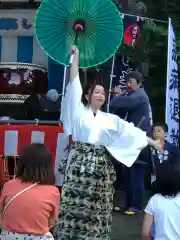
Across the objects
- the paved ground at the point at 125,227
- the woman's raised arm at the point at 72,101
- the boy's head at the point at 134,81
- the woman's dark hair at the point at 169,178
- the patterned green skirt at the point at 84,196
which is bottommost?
the paved ground at the point at 125,227

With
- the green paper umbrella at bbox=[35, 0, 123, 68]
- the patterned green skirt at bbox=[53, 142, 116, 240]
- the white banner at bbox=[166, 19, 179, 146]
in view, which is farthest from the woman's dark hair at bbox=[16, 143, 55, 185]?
the white banner at bbox=[166, 19, 179, 146]

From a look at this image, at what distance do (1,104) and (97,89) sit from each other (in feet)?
16.5

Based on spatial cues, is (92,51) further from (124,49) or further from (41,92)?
(41,92)

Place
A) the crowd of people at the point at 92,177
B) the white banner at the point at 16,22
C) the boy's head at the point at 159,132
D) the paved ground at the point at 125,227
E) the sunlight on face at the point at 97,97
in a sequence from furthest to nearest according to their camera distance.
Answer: the white banner at the point at 16,22
the boy's head at the point at 159,132
the paved ground at the point at 125,227
the sunlight on face at the point at 97,97
the crowd of people at the point at 92,177

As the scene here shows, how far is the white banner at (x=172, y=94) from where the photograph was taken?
6734 mm

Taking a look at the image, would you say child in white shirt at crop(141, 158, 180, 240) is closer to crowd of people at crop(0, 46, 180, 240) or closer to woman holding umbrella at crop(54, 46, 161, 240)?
crowd of people at crop(0, 46, 180, 240)

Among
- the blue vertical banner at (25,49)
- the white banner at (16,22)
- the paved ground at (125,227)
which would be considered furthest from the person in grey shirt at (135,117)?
the blue vertical banner at (25,49)

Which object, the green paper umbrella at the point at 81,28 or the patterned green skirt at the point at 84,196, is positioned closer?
the patterned green skirt at the point at 84,196

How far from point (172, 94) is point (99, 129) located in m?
2.61

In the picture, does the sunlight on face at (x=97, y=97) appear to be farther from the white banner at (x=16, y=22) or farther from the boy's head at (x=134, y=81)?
the white banner at (x=16, y=22)

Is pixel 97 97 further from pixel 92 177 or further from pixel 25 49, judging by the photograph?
pixel 25 49

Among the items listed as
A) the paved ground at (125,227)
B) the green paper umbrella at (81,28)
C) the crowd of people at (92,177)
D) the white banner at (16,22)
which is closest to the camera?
the crowd of people at (92,177)

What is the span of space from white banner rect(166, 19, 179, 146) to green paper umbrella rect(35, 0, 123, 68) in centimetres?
194

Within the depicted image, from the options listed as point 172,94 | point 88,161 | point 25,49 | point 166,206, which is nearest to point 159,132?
point 172,94
